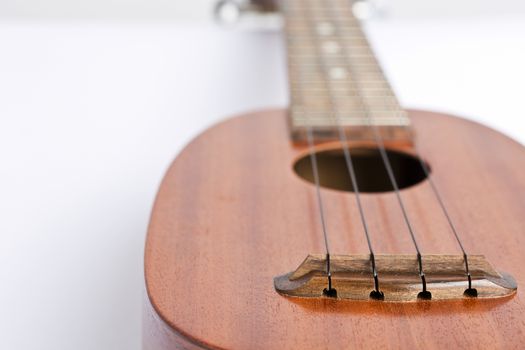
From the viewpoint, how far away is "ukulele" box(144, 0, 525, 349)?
58cm

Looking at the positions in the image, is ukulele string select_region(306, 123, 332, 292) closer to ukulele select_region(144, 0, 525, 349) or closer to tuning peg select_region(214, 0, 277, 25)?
ukulele select_region(144, 0, 525, 349)

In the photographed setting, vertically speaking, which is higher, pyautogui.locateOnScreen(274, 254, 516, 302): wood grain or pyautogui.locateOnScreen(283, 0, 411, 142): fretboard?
pyautogui.locateOnScreen(283, 0, 411, 142): fretboard

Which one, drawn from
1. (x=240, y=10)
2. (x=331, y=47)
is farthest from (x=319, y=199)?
(x=240, y=10)

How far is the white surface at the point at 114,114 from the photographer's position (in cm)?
82

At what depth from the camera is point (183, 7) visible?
2377 mm

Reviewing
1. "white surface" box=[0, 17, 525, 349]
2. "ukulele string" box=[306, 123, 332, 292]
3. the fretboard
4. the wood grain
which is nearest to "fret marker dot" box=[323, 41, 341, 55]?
the fretboard

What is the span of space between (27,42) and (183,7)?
1.00 m

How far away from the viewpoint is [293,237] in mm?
693

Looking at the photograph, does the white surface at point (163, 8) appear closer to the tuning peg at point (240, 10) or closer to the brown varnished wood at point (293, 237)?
the tuning peg at point (240, 10)

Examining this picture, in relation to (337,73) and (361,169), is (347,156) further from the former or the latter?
(337,73)

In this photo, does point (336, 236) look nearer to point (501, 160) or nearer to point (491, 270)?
point (491, 270)

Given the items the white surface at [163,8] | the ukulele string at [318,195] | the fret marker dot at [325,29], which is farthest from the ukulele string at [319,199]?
the white surface at [163,8]

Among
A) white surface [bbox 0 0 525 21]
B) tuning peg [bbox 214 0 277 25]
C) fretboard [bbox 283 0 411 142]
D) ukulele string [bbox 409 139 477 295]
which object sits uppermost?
white surface [bbox 0 0 525 21]

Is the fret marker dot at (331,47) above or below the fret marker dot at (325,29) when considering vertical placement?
below
